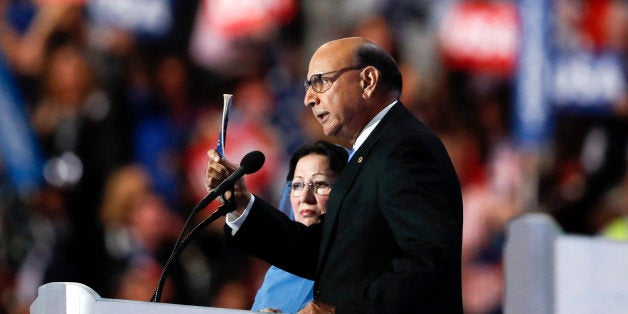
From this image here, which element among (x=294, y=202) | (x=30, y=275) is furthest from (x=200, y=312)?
(x=30, y=275)

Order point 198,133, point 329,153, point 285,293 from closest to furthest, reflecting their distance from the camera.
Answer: point 285,293 → point 329,153 → point 198,133

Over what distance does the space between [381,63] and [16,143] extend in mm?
2668

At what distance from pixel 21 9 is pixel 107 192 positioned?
0.79 meters

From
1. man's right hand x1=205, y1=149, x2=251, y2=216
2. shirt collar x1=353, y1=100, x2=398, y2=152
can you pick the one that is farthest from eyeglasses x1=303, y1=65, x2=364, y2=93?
man's right hand x1=205, y1=149, x2=251, y2=216

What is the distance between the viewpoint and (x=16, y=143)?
479 centimetres

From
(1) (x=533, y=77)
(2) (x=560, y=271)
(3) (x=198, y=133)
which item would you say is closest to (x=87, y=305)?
(2) (x=560, y=271)

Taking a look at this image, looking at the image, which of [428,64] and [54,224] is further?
[428,64]

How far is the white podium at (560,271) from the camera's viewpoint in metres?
1.56

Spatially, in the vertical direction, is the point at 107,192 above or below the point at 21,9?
below

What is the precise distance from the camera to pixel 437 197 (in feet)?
7.14

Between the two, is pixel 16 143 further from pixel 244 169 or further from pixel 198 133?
pixel 244 169

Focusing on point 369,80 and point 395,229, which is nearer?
point 395,229

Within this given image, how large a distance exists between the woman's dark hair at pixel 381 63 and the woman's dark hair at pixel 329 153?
Answer: 647 mm

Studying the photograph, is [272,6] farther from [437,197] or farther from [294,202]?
[437,197]
